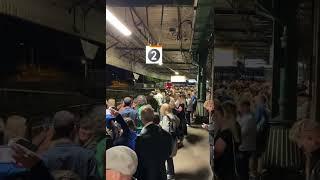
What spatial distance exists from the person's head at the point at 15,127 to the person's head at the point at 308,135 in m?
2.70

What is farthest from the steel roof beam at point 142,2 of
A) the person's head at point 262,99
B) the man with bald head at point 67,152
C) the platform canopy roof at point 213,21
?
the man with bald head at point 67,152

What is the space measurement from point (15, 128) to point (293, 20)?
3.90 m

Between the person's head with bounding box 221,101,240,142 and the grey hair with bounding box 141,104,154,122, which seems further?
the person's head with bounding box 221,101,240,142

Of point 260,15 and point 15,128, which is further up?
point 260,15

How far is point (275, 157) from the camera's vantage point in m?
4.96

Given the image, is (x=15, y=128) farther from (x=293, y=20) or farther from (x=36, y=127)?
(x=293, y=20)

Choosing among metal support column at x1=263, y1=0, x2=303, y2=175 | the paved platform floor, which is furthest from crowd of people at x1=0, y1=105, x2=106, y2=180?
the paved platform floor

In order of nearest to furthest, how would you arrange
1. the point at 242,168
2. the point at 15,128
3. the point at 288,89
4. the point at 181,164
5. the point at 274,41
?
the point at 15,128 < the point at 288,89 < the point at 274,41 < the point at 242,168 < the point at 181,164

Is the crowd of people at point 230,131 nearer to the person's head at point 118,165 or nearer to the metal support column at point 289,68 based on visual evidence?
the metal support column at point 289,68

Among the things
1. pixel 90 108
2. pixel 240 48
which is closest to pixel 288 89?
pixel 240 48

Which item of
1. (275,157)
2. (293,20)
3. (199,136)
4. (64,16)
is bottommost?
(199,136)

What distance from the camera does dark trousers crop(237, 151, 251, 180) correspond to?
559cm

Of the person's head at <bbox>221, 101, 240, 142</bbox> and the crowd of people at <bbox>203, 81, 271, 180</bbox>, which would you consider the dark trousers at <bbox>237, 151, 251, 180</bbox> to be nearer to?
Result: the crowd of people at <bbox>203, 81, 271, 180</bbox>

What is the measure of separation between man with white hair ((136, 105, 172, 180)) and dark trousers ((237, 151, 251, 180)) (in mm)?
1091
